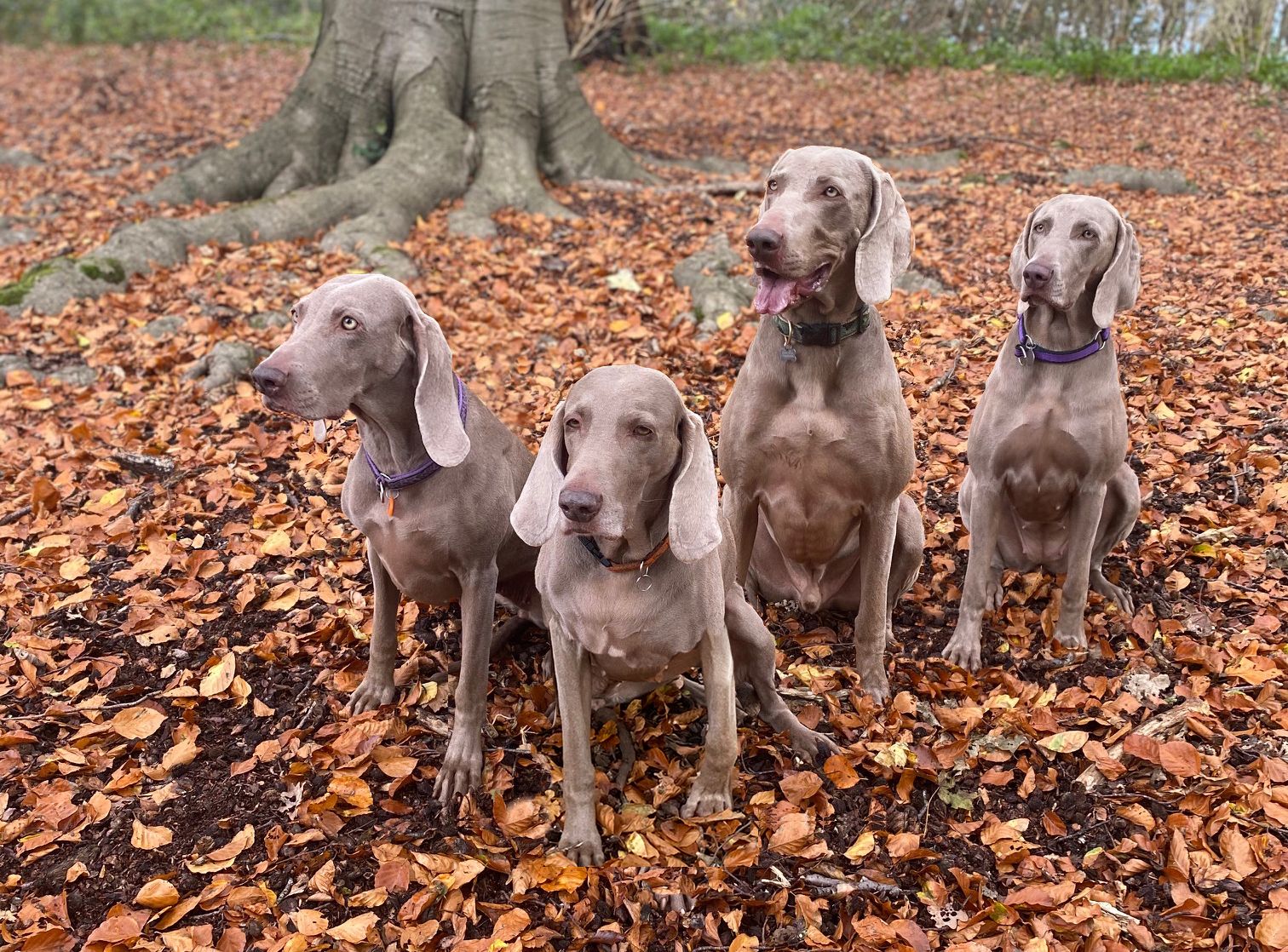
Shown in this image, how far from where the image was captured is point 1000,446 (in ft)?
14.2

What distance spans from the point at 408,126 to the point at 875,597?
6752mm

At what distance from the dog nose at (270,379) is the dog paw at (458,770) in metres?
1.44

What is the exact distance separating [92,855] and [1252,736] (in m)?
4.15

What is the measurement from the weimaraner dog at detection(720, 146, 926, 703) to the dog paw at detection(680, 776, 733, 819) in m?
0.95

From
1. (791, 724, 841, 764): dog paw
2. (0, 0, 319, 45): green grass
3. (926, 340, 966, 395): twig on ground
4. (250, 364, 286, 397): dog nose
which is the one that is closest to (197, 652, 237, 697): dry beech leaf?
(250, 364, 286, 397): dog nose

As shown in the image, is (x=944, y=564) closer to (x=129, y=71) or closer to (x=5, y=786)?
(x=5, y=786)

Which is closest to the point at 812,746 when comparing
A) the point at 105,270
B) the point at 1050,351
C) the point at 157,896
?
the point at 1050,351

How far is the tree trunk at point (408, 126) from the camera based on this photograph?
28.2 feet

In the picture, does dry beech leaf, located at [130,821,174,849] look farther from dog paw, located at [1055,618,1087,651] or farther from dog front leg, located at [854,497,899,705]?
dog paw, located at [1055,618,1087,651]

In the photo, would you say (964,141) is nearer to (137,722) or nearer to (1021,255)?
(1021,255)

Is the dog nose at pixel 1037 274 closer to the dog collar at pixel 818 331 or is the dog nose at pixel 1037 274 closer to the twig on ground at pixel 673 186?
the dog collar at pixel 818 331

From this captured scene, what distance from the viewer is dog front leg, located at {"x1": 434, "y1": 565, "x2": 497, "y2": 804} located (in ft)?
12.1

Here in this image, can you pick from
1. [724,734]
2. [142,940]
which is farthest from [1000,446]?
[142,940]

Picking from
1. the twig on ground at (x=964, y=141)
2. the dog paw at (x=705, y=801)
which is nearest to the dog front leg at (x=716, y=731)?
the dog paw at (x=705, y=801)
